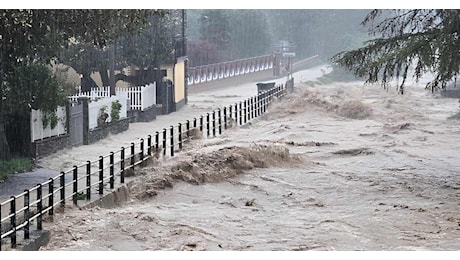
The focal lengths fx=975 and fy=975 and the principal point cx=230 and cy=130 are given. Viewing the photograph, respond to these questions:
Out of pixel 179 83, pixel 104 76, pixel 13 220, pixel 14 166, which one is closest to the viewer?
pixel 13 220

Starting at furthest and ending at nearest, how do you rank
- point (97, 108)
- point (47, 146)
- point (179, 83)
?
point (179, 83)
point (97, 108)
point (47, 146)

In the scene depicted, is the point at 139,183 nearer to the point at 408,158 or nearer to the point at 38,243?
the point at 38,243

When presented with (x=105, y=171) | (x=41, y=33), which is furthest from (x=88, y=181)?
(x=41, y=33)

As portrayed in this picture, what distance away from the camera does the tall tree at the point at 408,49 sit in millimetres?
8125

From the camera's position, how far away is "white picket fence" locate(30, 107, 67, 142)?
8344mm

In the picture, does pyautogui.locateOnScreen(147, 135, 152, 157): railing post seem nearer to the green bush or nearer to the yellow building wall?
the green bush

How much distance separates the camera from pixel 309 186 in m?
8.65

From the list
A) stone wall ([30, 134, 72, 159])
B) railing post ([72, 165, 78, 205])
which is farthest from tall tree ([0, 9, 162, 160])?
railing post ([72, 165, 78, 205])

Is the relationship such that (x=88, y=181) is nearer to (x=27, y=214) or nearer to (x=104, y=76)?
(x=27, y=214)

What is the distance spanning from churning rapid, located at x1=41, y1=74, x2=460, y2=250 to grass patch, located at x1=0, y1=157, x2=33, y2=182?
0.88 meters

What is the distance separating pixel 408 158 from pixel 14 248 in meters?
4.49

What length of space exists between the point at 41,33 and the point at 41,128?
879 millimetres

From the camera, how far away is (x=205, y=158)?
358 inches

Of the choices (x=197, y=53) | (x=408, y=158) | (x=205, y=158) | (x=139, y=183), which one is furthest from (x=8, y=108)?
(x=408, y=158)
